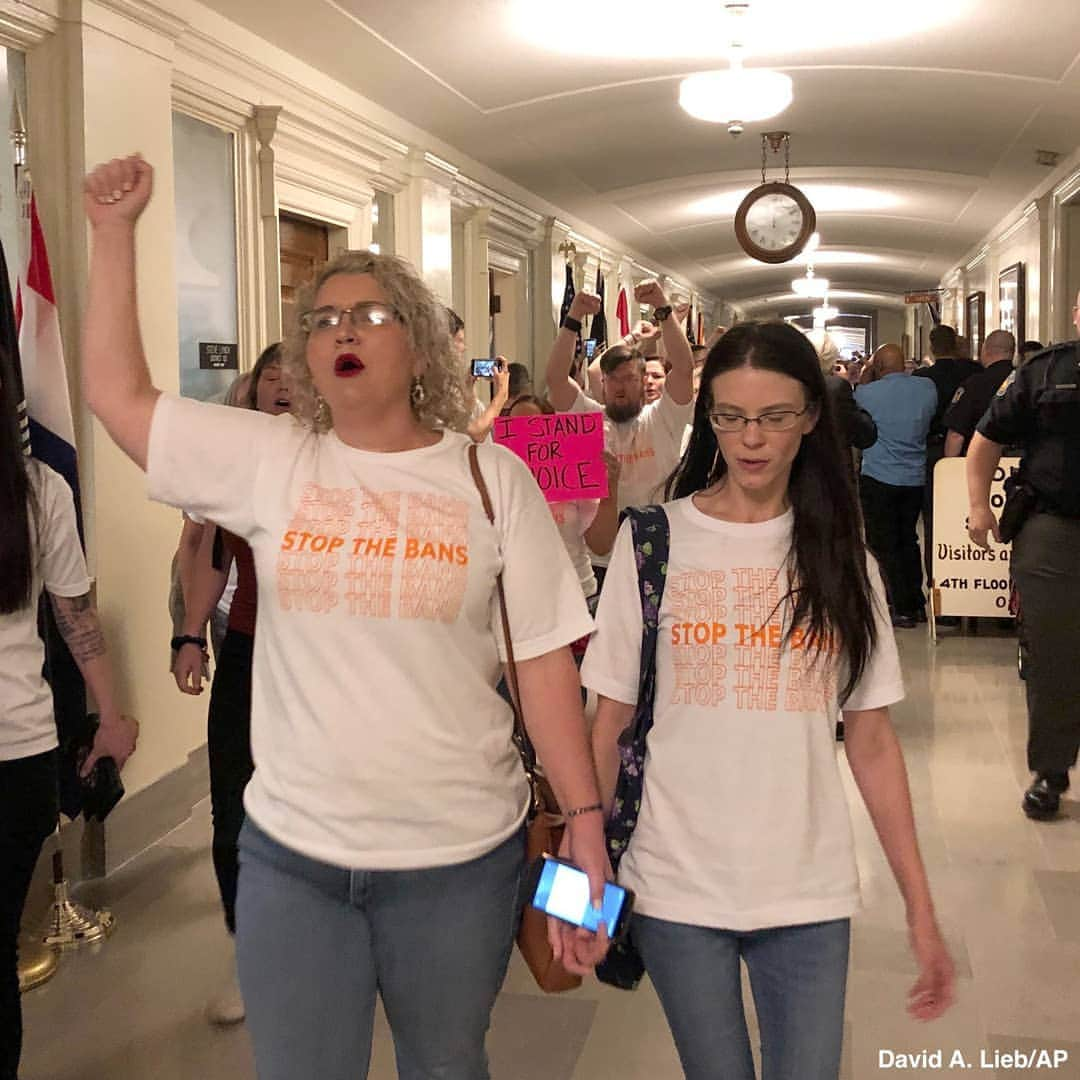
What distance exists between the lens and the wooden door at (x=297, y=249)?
6793 mm

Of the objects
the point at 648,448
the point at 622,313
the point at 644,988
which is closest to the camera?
the point at 644,988

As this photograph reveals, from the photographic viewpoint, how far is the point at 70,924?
13.0 ft

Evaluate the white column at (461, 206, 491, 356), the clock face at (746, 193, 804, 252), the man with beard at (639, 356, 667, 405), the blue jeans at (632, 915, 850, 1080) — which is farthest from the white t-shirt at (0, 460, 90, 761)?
the clock face at (746, 193, 804, 252)

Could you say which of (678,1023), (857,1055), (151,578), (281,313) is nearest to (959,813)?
(857,1055)

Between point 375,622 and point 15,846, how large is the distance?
1.03m

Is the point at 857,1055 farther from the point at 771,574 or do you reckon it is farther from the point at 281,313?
the point at 281,313

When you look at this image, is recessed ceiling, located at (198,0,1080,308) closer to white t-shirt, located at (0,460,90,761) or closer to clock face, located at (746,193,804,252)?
clock face, located at (746,193,804,252)

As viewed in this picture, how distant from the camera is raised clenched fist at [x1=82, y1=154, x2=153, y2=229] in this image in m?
→ 1.77

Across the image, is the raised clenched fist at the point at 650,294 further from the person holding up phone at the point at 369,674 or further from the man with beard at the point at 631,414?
the person holding up phone at the point at 369,674

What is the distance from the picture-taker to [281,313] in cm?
664

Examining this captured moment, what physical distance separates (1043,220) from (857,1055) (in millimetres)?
9726

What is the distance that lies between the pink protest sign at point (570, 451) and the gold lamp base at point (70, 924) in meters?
1.86

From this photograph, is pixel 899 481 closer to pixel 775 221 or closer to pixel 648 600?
pixel 775 221

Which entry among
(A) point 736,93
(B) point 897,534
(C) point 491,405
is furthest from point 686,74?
(C) point 491,405
